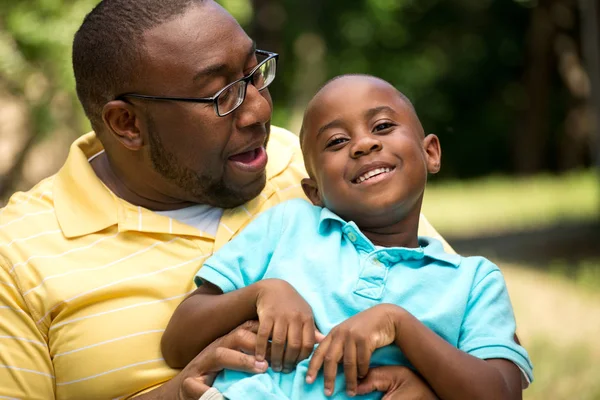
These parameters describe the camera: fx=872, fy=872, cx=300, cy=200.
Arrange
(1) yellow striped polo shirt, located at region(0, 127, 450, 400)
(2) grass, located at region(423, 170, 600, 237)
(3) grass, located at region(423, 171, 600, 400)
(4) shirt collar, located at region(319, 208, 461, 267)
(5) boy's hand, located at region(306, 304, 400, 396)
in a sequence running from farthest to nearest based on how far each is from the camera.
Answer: (2) grass, located at region(423, 170, 600, 237) → (3) grass, located at region(423, 171, 600, 400) → (1) yellow striped polo shirt, located at region(0, 127, 450, 400) → (4) shirt collar, located at region(319, 208, 461, 267) → (5) boy's hand, located at region(306, 304, 400, 396)

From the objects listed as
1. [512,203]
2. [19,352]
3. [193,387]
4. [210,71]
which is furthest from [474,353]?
[512,203]

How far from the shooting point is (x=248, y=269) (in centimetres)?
267

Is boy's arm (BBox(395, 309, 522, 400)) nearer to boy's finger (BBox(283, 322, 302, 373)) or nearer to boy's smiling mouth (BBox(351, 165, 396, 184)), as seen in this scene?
boy's finger (BBox(283, 322, 302, 373))

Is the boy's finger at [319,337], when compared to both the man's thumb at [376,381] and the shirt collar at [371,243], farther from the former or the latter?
the shirt collar at [371,243]

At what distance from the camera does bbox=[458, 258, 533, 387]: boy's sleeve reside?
243 centimetres

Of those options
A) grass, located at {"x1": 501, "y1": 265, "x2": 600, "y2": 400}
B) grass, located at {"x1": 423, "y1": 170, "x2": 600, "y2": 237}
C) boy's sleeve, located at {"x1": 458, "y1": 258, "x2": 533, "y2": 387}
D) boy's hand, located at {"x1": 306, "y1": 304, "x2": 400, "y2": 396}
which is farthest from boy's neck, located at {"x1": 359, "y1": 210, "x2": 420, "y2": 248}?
grass, located at {"x1": 423, "y1": 170, "x2": 600, "y2": 237}

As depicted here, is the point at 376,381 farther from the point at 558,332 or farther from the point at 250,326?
the point at 558,332

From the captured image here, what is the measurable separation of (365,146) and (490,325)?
0.65 m

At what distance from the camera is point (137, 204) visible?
308 centimetres

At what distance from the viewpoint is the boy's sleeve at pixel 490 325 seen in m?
2.43

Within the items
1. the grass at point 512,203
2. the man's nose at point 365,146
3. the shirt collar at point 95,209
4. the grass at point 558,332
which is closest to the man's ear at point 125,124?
the shirt collar at point 95,209

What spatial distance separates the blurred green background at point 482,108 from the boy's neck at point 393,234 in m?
2.62

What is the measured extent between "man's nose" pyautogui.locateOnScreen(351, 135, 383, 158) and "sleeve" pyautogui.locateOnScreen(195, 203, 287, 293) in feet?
1.05

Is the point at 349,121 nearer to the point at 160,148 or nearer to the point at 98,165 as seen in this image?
the point at 160,148
